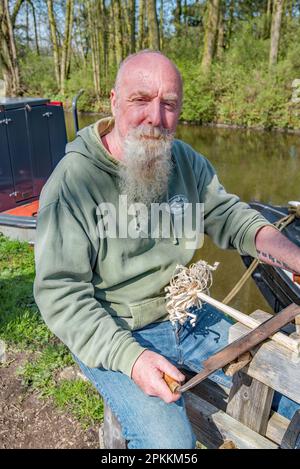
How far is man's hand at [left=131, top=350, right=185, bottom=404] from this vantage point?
132 cm

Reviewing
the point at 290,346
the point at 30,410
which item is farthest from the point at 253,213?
the point at 30,410

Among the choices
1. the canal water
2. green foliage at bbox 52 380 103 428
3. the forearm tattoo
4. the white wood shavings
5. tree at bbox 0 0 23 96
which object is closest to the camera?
the white wood shavings

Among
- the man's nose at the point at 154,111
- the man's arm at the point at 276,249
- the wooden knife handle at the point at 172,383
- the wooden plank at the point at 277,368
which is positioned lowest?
the wooden knife handle at the point at 172,383

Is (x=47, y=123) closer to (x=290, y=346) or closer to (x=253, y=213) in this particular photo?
(x=253, y=213)

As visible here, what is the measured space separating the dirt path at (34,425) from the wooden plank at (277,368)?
1080 millimetres

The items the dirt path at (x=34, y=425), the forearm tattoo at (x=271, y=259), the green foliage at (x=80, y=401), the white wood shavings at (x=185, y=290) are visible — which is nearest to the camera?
the white wood shavings at (x=185, y=290)

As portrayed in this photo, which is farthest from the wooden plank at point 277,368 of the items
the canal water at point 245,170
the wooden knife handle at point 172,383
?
the canal water at point 245,170

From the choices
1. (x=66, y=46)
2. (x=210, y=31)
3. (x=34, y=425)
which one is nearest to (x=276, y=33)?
(x=210, y=31)

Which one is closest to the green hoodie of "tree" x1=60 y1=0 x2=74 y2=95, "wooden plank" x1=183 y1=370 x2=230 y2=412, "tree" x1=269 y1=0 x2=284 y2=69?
"wooden plank" x1=183 y1=370 x2=230 y2=412

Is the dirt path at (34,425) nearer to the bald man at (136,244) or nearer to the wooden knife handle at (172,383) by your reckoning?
the bald man at (136,244)

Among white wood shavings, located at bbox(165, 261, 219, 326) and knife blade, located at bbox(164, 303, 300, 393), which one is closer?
knife blade, located at bbox(164, 303, 300, 393)

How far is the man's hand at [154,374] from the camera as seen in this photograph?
1317 mm

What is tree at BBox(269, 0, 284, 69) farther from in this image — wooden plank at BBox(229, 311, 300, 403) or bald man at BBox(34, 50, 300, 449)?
wooden plank at BBox(229, 311, 300, 403)

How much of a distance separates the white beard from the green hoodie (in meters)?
0.05
